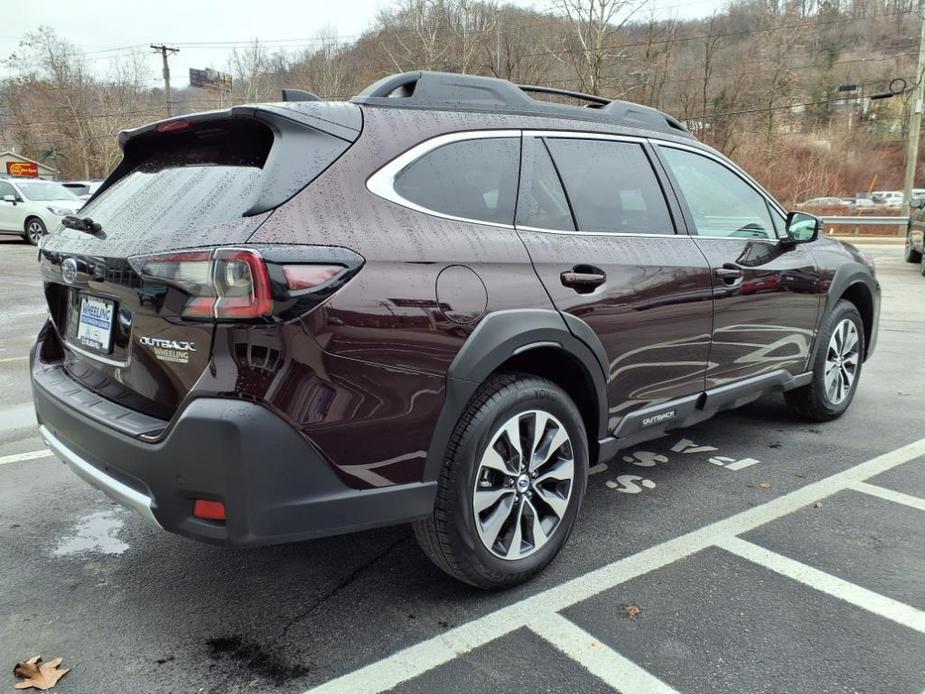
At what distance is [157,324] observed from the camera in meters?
→ 2.15

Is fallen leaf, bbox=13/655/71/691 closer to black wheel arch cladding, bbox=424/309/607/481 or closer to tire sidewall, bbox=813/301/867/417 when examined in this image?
black wheel arch cladding, bbox=424/309/607/481

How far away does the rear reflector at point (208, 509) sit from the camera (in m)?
2.04

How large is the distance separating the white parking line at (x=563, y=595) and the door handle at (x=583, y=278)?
111 centimetres

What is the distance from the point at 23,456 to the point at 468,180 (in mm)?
3139

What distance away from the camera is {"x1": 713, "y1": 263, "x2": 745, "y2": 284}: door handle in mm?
3463

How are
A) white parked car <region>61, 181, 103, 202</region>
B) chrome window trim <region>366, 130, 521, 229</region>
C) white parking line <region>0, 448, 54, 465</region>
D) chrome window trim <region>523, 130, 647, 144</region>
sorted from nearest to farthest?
chrome window trim <region>366, 130, 521, 229</region> → chrome window trim <region>523, 130, 647, 144</region> → white parking line <region>0, 448, 54, 465</region> → white parked car <region>61, 181, 103, 202</region>

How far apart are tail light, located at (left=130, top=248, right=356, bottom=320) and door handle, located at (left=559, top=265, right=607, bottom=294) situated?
100 centimetres

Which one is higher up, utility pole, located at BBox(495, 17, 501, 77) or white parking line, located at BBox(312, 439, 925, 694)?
utility pole, located at BBox(495, 17, 501, 77)

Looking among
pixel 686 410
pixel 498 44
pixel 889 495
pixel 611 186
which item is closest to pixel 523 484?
pixel 686 410

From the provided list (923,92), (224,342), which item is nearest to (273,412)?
(224,342)

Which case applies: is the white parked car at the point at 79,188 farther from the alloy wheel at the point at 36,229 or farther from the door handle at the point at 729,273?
the door handle at the point at 729,273

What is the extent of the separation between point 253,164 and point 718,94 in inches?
2230

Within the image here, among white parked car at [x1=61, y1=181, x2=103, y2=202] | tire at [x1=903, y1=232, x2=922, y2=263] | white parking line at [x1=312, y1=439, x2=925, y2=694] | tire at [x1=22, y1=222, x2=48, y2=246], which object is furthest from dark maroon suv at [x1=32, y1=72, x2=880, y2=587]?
white parked car at [x1=61, y1=181, x2=103, y2=202]

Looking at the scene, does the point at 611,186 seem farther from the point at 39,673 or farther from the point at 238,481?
the point at 39,673
